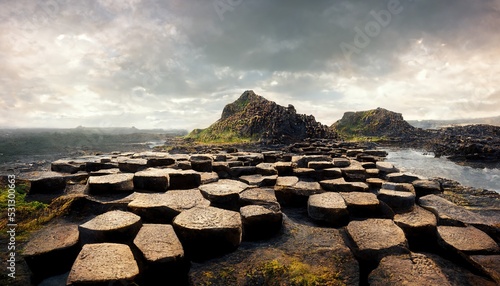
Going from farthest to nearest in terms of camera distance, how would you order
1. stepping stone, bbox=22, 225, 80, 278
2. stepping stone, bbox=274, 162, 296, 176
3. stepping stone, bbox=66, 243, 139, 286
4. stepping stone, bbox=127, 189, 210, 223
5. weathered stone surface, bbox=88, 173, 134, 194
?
stepping stone, bbox=274, 162, 296, 176, weathered stone surface, bbox=88, 173, 134, 194, stepping stone, bbox=127, 189, 210, 223, stepping stone, bbox=22, 225, 80, 278, stepping stone, bbox=66, 243, 139, 286

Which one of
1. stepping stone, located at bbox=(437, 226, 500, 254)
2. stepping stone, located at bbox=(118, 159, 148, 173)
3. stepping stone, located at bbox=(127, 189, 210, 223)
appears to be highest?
stepping stone, located at bbox=(118, 159, 148, 173)

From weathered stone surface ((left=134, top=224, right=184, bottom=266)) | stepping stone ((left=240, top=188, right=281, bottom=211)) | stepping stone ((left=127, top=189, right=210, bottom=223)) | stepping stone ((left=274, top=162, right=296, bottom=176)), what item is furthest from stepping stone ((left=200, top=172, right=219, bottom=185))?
weathered stone surface ((left=134, top=224, right=184, bottom=266))

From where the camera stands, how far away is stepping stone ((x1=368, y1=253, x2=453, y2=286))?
2322 mm

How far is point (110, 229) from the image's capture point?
2.78 m

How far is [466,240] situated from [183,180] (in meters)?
4.08

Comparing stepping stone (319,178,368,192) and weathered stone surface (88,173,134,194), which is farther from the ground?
weathered stone surface (88,173,134,194)

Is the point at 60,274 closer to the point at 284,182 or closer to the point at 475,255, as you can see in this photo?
the point at 284,182

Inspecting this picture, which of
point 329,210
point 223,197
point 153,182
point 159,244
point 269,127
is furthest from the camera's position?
point 269,127

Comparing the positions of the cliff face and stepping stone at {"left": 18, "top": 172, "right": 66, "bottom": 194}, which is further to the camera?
the cliff face

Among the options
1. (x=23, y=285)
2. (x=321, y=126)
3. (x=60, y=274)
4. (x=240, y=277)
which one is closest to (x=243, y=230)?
(x=240, y=277)

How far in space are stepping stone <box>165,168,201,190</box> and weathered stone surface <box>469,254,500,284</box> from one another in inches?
154

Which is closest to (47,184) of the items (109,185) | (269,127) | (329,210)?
(109,185)

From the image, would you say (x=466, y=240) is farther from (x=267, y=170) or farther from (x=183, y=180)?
(x=183, y=180)

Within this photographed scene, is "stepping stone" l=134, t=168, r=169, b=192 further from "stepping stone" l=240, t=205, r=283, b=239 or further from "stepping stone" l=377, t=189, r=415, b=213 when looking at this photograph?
"stepping stone" l=377, t=189, r=415, b=213
